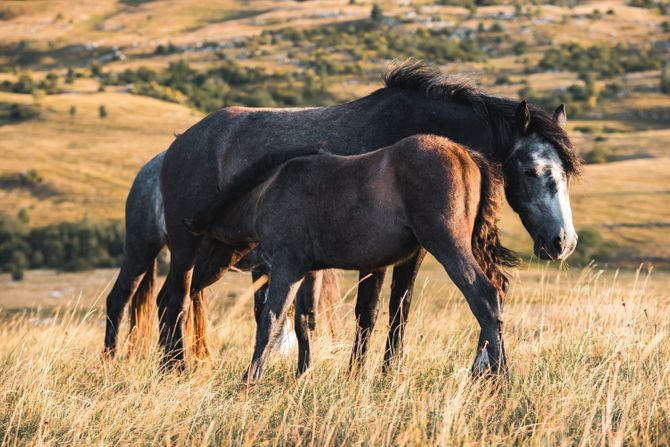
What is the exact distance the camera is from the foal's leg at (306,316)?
20.9ft

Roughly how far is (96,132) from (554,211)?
A: 63.3m

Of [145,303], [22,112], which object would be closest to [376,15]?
[22,112]

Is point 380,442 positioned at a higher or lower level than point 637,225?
higher

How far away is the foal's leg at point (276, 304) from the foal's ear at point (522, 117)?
73.2 inches

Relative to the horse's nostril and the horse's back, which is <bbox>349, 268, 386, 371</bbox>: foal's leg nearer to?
the horse's nostril

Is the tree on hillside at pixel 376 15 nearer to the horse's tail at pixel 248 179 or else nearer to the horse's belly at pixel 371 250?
the horse's tail at pixel 248 179

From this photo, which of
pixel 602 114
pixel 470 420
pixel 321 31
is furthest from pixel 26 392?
pixel 321 31

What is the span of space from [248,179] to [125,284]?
158 inches

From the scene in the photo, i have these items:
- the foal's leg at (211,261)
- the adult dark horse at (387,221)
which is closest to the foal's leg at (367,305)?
the adult dark horse at (387,221)

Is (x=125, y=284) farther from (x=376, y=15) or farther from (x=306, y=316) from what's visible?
(x=376, y=15)

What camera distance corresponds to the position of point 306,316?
6426mm

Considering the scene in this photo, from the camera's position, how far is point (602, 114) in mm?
83438

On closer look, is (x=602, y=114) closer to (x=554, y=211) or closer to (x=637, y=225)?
(x=637, y=225)

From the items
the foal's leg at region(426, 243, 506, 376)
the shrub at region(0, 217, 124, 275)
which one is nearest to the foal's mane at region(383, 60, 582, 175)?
the foal's leg at region(426, 243, 506, 376)
